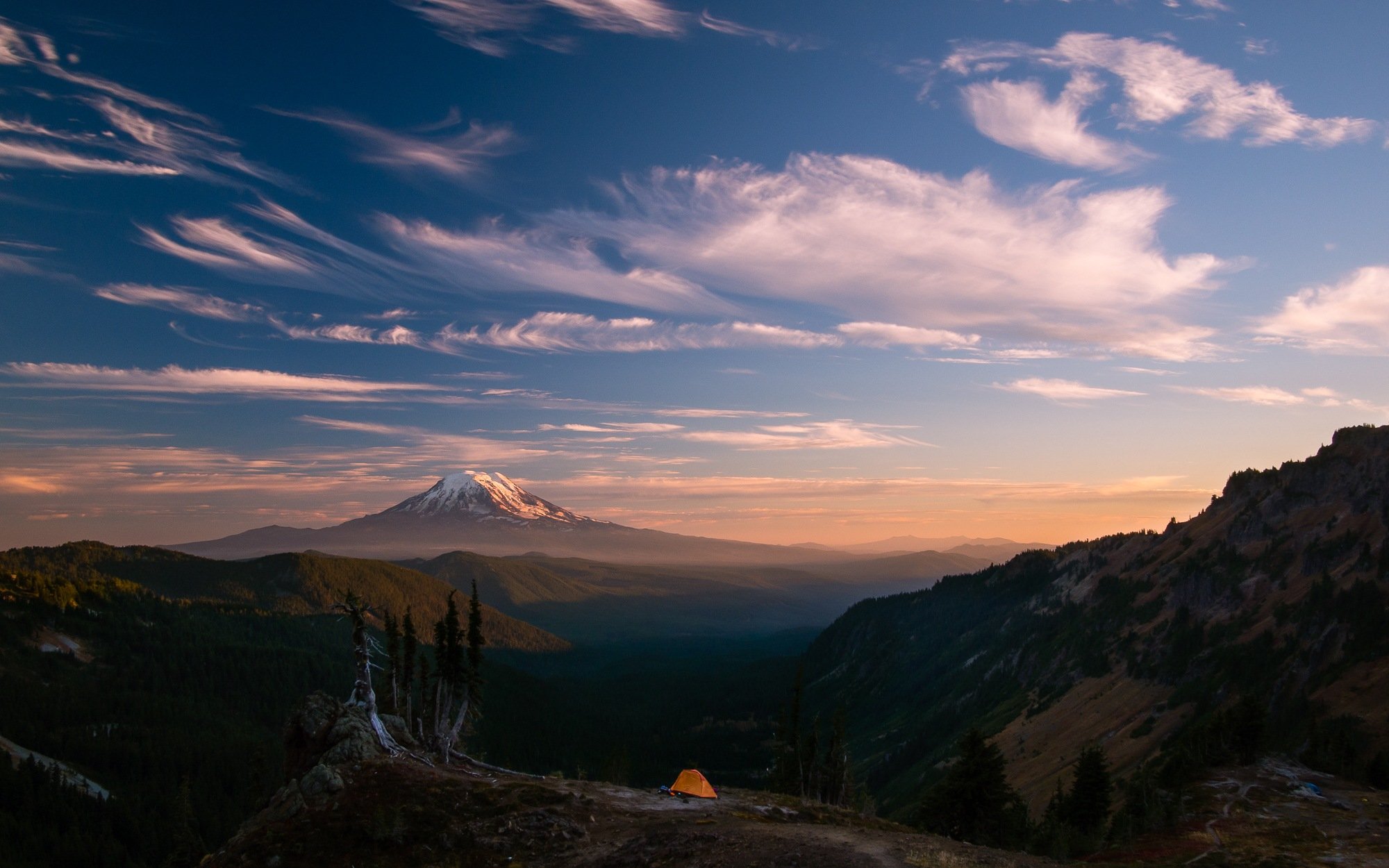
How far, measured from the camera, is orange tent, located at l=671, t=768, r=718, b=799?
4662 centimetres

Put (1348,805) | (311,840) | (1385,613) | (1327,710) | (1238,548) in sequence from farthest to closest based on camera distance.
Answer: (1238,548)
(1385,613)
(1327,710)
(1348,805)
(311,840)

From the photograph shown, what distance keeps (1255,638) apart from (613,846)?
6511 inches

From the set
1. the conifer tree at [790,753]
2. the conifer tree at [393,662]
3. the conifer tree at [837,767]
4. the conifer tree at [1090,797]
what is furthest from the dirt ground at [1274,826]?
the conifer tree at [393,662]

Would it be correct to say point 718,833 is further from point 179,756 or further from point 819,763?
point 179,756

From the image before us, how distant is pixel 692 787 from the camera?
155 feet

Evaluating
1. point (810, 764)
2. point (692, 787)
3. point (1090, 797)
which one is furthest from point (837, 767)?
point (692, 787)

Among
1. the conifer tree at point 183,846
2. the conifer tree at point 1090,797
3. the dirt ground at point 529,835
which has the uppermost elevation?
the dirt ground at point 529,835

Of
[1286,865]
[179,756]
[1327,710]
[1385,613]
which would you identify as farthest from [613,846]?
→ [179,756]

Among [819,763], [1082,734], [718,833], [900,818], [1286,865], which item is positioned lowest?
[900,818]

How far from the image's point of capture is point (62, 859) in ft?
447

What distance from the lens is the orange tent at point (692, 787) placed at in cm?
4662

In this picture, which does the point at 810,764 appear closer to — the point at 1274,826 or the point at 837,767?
the point at 837,767

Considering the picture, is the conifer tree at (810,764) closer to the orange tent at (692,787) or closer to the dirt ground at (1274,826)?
the orange tent at (692,787)

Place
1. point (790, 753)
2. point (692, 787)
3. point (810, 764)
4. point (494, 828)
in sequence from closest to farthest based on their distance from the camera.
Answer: point (494, 828) → point (692, 787) → point (810, 764) → point (790, 753)
